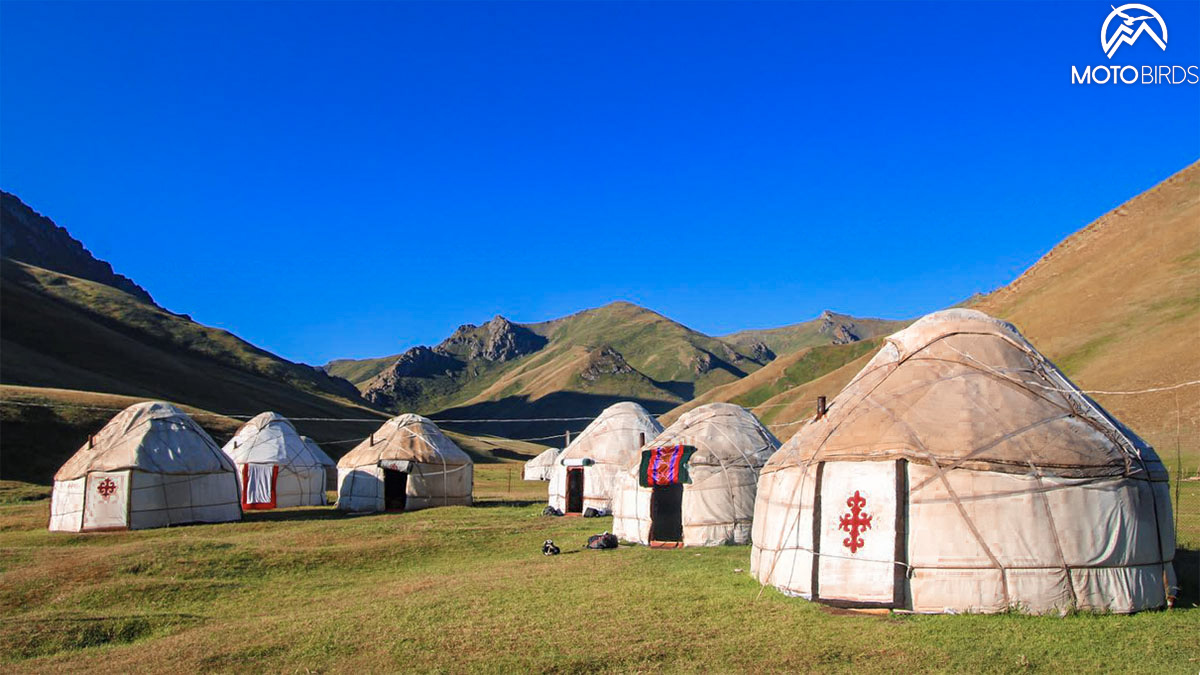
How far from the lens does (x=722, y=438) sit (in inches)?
765

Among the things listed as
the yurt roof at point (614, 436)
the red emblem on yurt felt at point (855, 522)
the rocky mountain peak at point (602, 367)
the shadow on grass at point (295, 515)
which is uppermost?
the rocky mountain peak at point (602, 367)

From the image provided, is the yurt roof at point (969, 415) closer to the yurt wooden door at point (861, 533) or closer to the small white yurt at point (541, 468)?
the yurt wooden door at point (861, 533)

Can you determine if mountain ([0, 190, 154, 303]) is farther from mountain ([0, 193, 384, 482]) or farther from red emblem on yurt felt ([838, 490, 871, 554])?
red emblem on yurt felt ([838, 490, 871, 554])

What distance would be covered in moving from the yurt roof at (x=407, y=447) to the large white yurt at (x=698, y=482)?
11.5 metres

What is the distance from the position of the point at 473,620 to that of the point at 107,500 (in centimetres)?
1674

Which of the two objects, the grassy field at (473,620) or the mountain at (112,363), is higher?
the mountain at (112,363)

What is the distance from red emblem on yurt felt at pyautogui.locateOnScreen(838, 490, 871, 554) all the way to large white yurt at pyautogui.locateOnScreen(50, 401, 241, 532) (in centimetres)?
1960

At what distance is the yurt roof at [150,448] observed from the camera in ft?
75.4

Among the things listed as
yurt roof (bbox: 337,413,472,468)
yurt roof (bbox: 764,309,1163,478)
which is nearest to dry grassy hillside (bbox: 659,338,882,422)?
yurt roof (bbox: 337,413,472,468)

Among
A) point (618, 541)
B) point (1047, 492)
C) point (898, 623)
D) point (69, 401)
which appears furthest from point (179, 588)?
point (69, 401)

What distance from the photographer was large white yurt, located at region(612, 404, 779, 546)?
18.6 metres

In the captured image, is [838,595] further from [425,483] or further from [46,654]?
[425,483]

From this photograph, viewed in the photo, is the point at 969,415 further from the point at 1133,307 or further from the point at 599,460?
the point at 1133,307

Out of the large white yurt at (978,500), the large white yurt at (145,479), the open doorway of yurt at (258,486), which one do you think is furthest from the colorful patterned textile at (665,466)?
the open doorway of yurt at (258,486)
